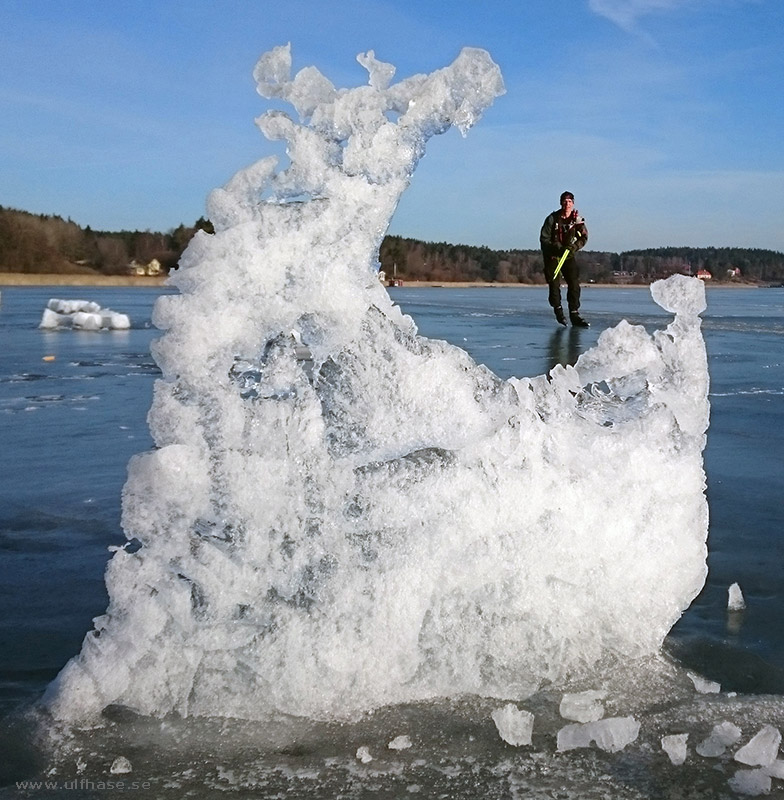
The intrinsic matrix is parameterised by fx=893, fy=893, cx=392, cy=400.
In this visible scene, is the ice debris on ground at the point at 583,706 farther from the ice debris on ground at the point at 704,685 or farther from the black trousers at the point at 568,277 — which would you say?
the black trousers at the point at 568,277

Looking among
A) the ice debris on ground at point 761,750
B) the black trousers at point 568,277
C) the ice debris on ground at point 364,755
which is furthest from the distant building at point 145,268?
the ice debris on ground at point 761,750

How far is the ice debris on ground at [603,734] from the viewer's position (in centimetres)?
207

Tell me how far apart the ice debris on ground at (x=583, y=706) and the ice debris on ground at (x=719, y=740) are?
0.83 ft

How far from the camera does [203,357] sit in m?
2.56


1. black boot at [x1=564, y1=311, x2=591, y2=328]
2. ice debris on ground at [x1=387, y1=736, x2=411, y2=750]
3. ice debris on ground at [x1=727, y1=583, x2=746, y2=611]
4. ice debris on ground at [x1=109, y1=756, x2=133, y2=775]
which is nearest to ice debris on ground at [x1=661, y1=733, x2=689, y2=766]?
ice debris on ground at [x1=387, y1=736, x2=411, y2=750]

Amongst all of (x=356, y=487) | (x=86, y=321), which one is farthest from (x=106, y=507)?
(x=86, y=321)

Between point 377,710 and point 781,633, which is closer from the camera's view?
point 377,710

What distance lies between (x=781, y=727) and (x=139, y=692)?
159 cm

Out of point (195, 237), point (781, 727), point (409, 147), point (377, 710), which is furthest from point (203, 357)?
point (781, 727)

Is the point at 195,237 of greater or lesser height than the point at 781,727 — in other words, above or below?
above

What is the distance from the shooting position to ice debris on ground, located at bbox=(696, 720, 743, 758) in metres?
2.03

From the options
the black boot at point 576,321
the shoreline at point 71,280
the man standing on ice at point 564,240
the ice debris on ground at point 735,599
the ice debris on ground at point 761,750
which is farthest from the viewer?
the shoreline at point 71,280

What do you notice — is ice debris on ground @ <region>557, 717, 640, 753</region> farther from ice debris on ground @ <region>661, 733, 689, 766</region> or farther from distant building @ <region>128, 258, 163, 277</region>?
distant building @ <region>128, 258, 163, 277</region>

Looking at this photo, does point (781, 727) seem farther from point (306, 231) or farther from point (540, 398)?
point (306, 231)
